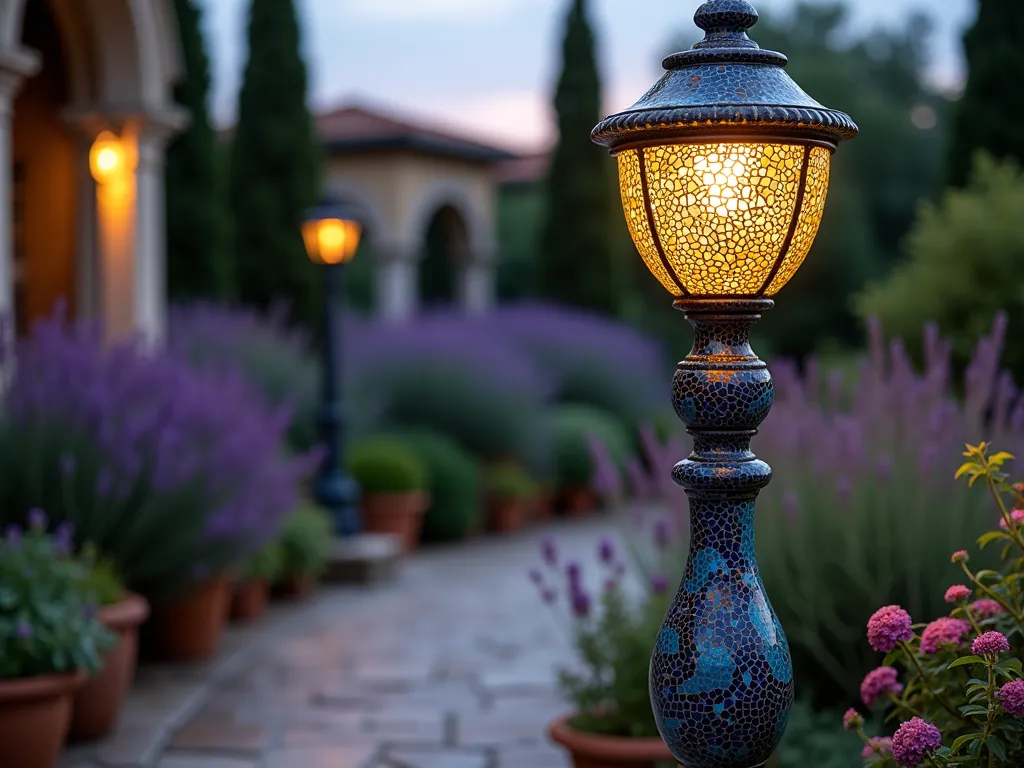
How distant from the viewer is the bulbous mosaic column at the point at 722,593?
2266mm

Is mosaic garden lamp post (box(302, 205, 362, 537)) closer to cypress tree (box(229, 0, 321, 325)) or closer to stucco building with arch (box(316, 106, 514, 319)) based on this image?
cypress tree (box(229, 0, 321, 325))

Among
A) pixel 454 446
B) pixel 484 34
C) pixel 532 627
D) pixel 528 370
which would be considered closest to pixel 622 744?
pixel 532 627

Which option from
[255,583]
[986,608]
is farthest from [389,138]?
[986,608]

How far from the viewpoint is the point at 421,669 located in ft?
20.6

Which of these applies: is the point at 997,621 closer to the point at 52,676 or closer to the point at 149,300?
the point at 52,676

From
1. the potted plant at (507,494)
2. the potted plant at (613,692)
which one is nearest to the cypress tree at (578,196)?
the potted plant at (507,494)

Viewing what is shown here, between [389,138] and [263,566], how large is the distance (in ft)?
40.5

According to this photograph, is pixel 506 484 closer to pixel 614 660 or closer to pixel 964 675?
pixel 614 660

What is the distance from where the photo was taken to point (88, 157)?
8.20 metres

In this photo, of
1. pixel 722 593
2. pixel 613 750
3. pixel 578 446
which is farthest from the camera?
pixel 578 446

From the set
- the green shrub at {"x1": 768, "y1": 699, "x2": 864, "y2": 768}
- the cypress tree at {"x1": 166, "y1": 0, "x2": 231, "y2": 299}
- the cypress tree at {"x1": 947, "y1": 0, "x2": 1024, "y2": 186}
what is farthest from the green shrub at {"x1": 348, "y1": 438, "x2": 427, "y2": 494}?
the green shrub at {"x1": 768, "y1": 699, "x2": 864, "y2": 768}

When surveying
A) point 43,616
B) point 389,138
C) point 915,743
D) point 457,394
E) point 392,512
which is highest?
point 389,138

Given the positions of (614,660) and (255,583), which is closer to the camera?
(614,660)

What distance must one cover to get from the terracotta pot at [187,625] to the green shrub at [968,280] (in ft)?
13.2
